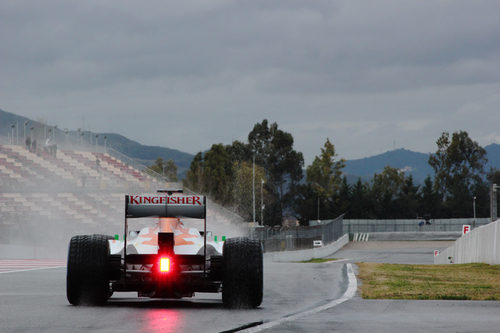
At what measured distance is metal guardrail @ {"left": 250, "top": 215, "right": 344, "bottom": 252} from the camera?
56.4 m

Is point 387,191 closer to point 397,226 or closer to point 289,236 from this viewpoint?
point 397,226

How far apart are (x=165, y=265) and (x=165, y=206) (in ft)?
3.61

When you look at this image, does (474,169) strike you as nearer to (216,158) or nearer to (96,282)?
(216,158)

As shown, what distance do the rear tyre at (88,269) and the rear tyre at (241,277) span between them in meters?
1.66

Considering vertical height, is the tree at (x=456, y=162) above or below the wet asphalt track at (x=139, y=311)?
above

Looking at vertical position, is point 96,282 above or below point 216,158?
below

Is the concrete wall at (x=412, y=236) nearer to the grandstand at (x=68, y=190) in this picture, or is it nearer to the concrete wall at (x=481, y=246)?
the grandstand at (x=68, y=190)

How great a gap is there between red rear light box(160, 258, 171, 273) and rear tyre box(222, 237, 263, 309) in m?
0.76

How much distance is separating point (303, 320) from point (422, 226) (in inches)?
4648

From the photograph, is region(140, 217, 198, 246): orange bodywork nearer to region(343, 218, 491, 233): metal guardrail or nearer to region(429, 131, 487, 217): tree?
region(343, 218, 491, 233): metal guardrail

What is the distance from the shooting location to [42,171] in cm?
5694

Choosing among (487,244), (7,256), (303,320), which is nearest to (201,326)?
(303,320)

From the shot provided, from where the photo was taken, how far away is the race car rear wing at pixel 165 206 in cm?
1177

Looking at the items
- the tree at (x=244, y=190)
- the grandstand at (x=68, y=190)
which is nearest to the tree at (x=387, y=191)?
the tree at (x=244, y=190)
